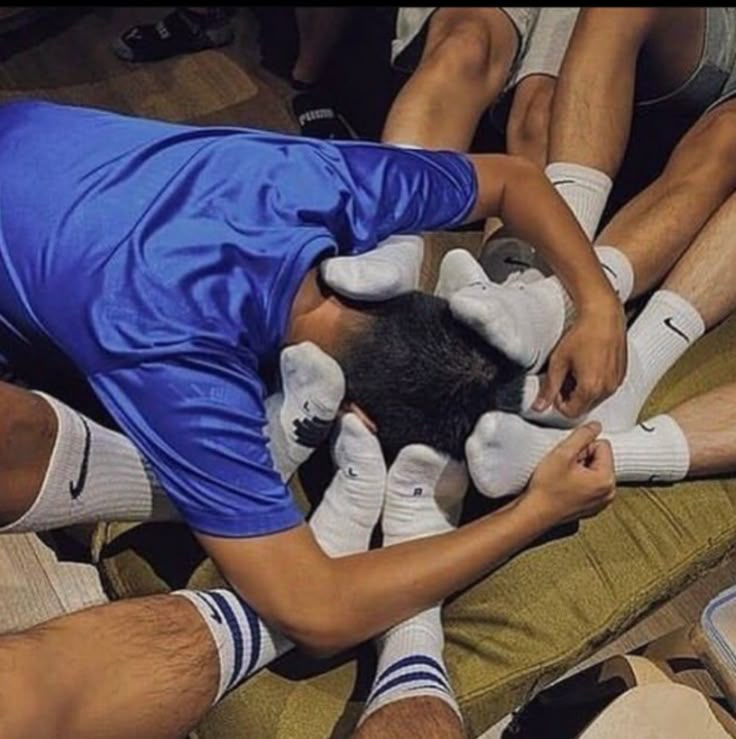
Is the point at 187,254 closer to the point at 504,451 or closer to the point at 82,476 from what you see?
the point at 82,476

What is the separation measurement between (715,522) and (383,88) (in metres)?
0.98

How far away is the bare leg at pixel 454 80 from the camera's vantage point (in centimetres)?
154

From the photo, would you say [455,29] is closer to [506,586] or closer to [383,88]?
[383,88]

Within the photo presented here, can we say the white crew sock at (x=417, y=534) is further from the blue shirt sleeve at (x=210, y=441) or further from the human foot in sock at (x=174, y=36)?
the human foot in sock at (x=174, y=36)

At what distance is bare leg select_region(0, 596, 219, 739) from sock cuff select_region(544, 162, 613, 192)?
0.64m

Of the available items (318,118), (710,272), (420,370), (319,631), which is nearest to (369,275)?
(420,370)

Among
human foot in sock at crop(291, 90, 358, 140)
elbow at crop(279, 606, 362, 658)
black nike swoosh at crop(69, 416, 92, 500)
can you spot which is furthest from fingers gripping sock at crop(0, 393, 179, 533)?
human foot in sock at crop(291, 90, 358, 140)

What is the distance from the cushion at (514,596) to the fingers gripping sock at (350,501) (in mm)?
73

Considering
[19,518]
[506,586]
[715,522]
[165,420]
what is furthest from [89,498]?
[715,522]

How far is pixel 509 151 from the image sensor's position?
1.66 metres

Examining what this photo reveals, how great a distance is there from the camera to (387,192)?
1292 millimetres

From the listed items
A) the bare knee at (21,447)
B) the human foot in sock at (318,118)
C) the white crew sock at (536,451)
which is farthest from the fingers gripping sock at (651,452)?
the human foot in sock at (318,118)

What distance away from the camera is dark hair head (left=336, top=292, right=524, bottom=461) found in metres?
1.21

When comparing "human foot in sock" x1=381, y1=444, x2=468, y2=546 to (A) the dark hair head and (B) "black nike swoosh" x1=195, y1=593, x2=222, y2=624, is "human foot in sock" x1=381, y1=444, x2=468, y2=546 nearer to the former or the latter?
(A) the dark hair head
